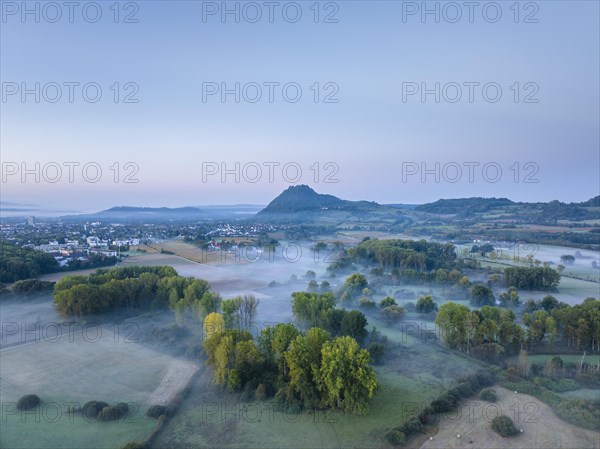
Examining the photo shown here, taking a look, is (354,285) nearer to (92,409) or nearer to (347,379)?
(347,379)

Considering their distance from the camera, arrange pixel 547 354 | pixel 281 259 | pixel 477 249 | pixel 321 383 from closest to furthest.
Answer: pixel 321 383, pixel 547 354, pixel 281 259, pixel 477 249

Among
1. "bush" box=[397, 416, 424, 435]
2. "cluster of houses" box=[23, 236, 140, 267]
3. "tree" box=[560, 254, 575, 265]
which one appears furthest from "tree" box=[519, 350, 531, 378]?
"cluster of houses" box=[23, 236, 140, 267]

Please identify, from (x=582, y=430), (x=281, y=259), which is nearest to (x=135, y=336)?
(x=582, y=430)

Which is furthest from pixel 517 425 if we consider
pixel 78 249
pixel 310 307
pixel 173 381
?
pixel 78 249

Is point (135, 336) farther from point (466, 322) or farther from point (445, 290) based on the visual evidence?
point (445, 290)

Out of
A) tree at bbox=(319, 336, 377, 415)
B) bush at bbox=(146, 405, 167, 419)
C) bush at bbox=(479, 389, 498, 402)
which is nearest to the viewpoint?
bush at bbox=(146, 405, 167, 419)

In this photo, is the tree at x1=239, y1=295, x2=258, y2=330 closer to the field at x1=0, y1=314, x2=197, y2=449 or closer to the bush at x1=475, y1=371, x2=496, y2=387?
the field at x1=0, y1=314, x2=197, y2=449

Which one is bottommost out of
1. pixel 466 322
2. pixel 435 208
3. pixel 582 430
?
pixel 582 430

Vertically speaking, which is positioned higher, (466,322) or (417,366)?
(466,322)
